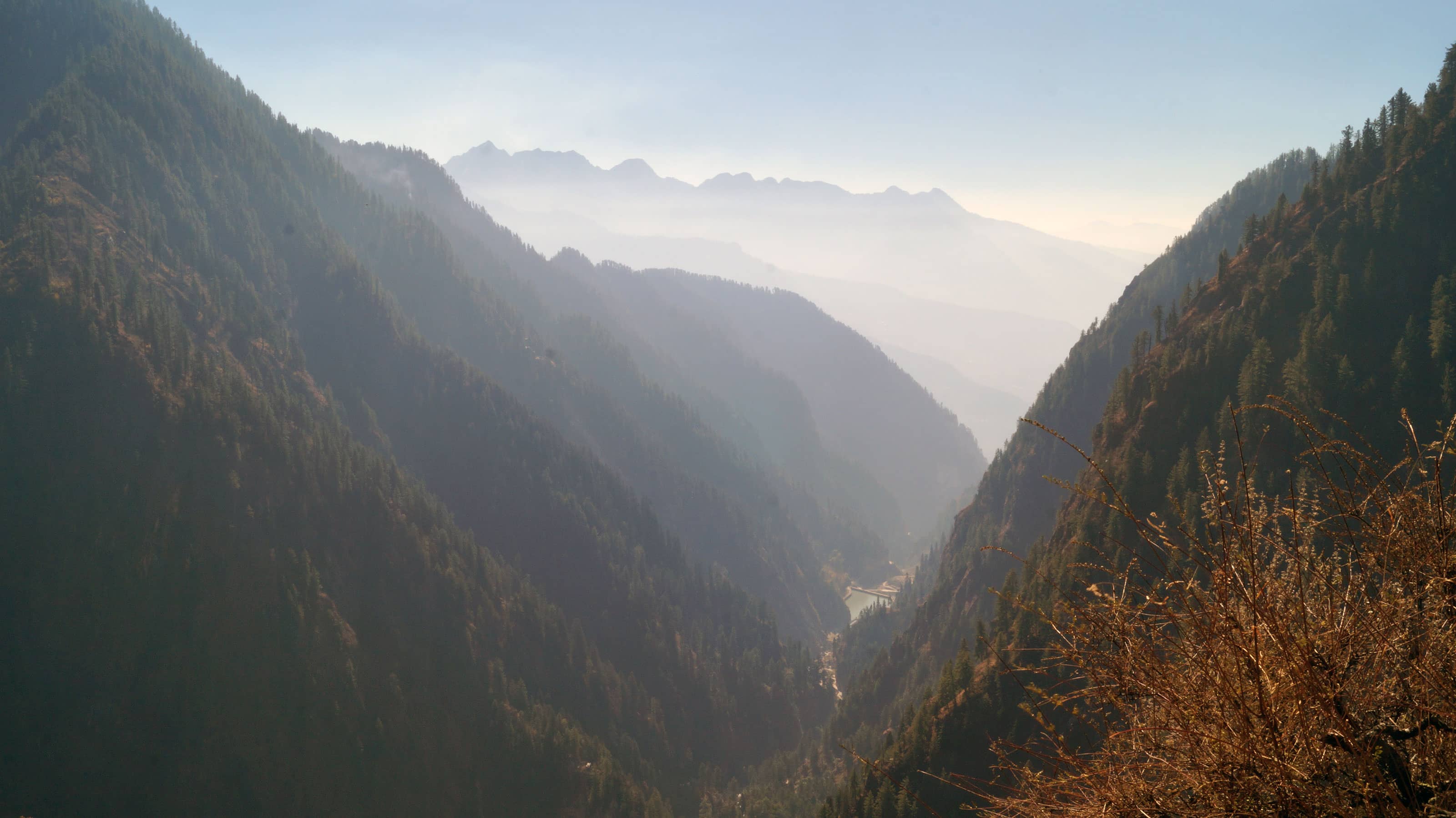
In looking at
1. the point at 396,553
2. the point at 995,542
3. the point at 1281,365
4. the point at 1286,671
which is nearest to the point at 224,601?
the point at 396,553

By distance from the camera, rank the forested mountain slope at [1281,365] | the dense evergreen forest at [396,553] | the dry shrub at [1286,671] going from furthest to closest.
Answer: the dense evergreen forest at [396,553] < the forested mountain slope at [1281,365] < the dry shrub at [1286,671]

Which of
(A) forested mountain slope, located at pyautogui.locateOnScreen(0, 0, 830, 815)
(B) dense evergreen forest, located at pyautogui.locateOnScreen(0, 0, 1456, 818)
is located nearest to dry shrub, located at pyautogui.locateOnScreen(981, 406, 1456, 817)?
(B) dense evergreen forest, located at pyautogui.locateOnScreen(0, 0, 1456, 818)

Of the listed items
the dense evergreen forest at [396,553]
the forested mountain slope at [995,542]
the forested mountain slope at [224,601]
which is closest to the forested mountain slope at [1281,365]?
the dense evergreen forest at [396,553]

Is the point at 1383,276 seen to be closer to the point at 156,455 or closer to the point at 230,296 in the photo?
the point at 156,455

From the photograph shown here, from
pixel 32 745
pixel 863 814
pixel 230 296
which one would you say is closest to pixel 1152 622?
pixel 863 814

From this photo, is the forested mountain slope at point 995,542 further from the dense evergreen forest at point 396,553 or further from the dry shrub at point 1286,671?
the dry shrub at point 1286,671

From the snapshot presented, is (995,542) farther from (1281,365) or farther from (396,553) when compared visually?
(396,553)
